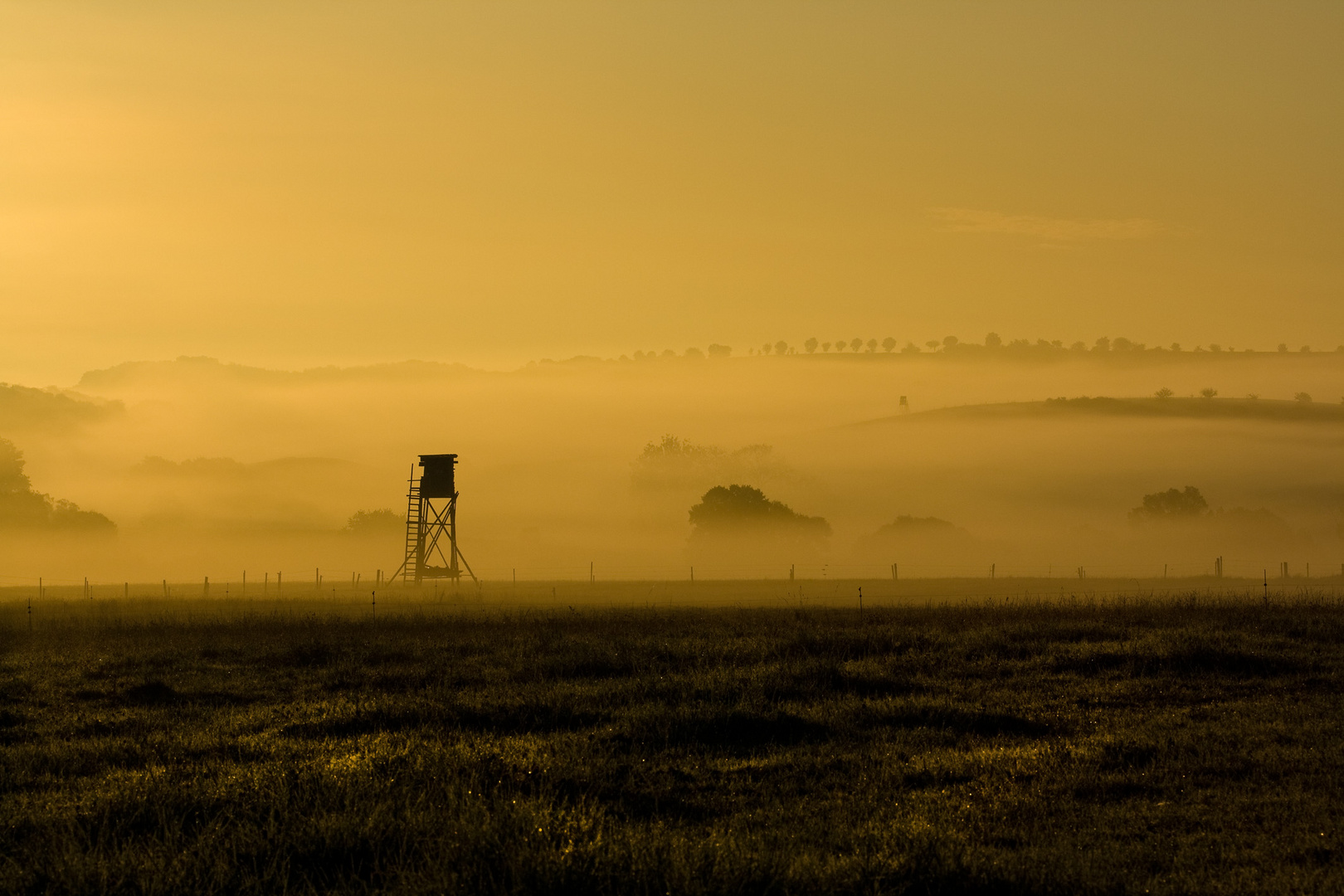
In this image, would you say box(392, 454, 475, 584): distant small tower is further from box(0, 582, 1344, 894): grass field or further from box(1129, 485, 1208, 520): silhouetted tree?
box(1129, 485, 1208, 520): silhouetted tree

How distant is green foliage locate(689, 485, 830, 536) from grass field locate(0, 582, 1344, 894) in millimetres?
132761

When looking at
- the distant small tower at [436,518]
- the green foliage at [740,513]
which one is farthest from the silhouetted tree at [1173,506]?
the distant small tower at [436,518]

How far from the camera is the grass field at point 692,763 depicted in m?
10.8

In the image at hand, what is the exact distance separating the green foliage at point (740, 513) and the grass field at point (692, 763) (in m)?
133

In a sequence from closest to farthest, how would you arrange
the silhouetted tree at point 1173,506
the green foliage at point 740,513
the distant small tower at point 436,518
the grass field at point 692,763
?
the grass field at point 692,763
the distant small tower at point 436,518
the green foliage at point 740,513
the silhouetted tree at point 1173,506

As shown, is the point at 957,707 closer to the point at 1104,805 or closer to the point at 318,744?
the point at 1104,805

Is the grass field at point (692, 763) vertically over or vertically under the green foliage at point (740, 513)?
under

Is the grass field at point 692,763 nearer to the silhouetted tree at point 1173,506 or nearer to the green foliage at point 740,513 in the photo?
the green foliage at point 740,513

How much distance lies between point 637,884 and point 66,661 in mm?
23974

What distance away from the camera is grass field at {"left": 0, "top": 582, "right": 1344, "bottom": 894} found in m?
10.8

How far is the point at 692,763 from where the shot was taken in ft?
53.6

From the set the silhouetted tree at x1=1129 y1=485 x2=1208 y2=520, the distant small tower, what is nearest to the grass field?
the distant small tower

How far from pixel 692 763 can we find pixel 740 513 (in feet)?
488

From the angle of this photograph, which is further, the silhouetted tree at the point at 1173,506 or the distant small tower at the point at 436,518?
the silhouetted tree at the point at 1173,506
